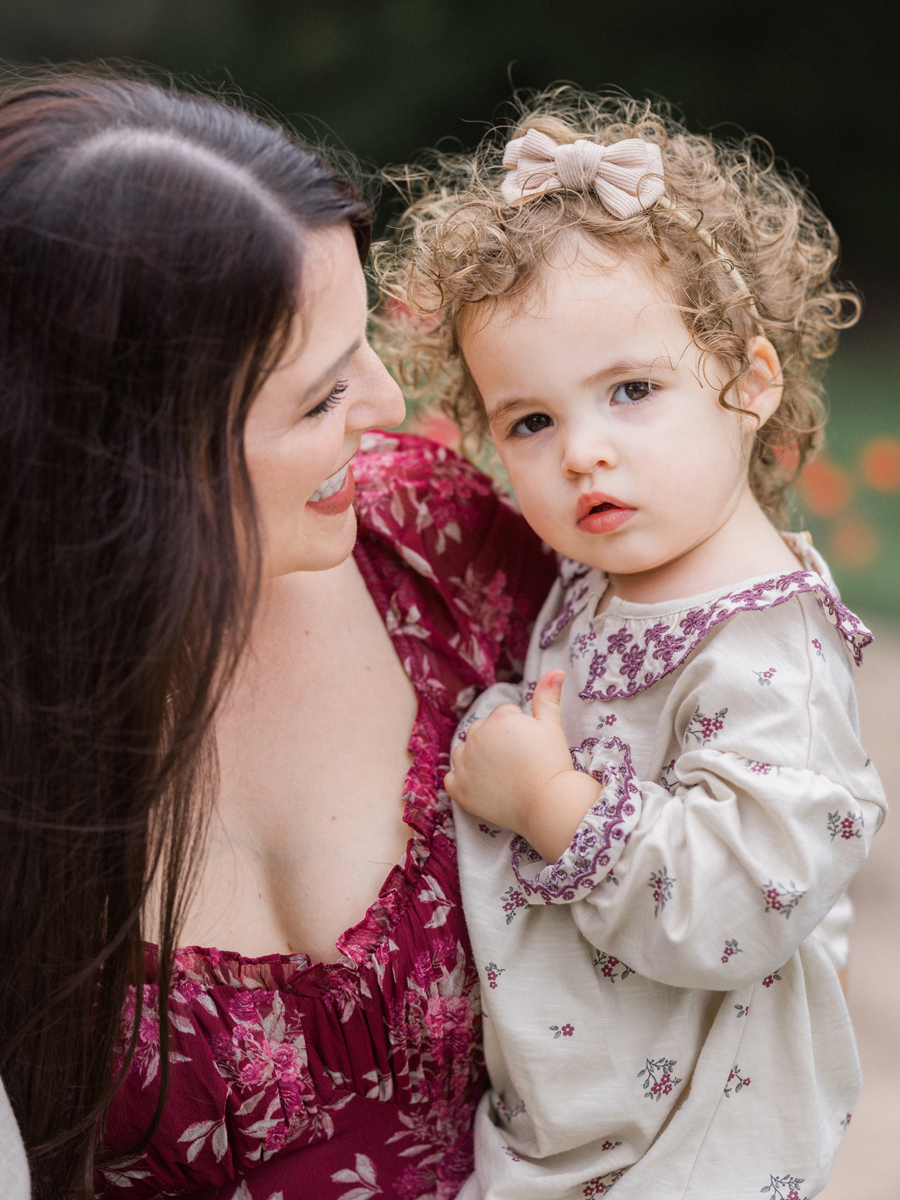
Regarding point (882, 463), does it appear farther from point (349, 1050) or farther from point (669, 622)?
point (349, 1050)

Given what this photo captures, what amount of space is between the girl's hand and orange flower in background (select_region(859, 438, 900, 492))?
3.27 m

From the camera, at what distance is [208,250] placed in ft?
2.81

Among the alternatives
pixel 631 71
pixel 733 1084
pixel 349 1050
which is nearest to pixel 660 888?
pixel 733 1084

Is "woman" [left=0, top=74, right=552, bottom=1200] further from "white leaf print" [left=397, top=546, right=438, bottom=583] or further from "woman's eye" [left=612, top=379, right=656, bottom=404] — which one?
"woman's eye" [left=612, top=379, right=656, bottom=404]

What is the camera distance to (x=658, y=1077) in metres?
1.11

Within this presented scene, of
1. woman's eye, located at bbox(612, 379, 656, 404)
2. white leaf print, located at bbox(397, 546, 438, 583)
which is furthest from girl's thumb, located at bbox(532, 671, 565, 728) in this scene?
woman's eye, located at bbox(612, 379, 656, 404)

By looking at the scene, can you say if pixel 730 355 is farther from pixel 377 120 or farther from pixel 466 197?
pixel 377 120

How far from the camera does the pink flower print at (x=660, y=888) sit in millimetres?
1010

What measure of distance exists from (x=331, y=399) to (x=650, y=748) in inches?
20.4

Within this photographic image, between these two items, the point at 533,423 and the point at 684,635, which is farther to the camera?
the point at 533,423

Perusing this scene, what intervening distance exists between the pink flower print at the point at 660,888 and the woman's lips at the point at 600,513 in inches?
15.5

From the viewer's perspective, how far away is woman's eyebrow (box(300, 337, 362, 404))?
954 millimetres

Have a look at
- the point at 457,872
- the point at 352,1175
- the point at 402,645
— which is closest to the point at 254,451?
the point at 402,645

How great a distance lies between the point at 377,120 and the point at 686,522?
2.74 meters
